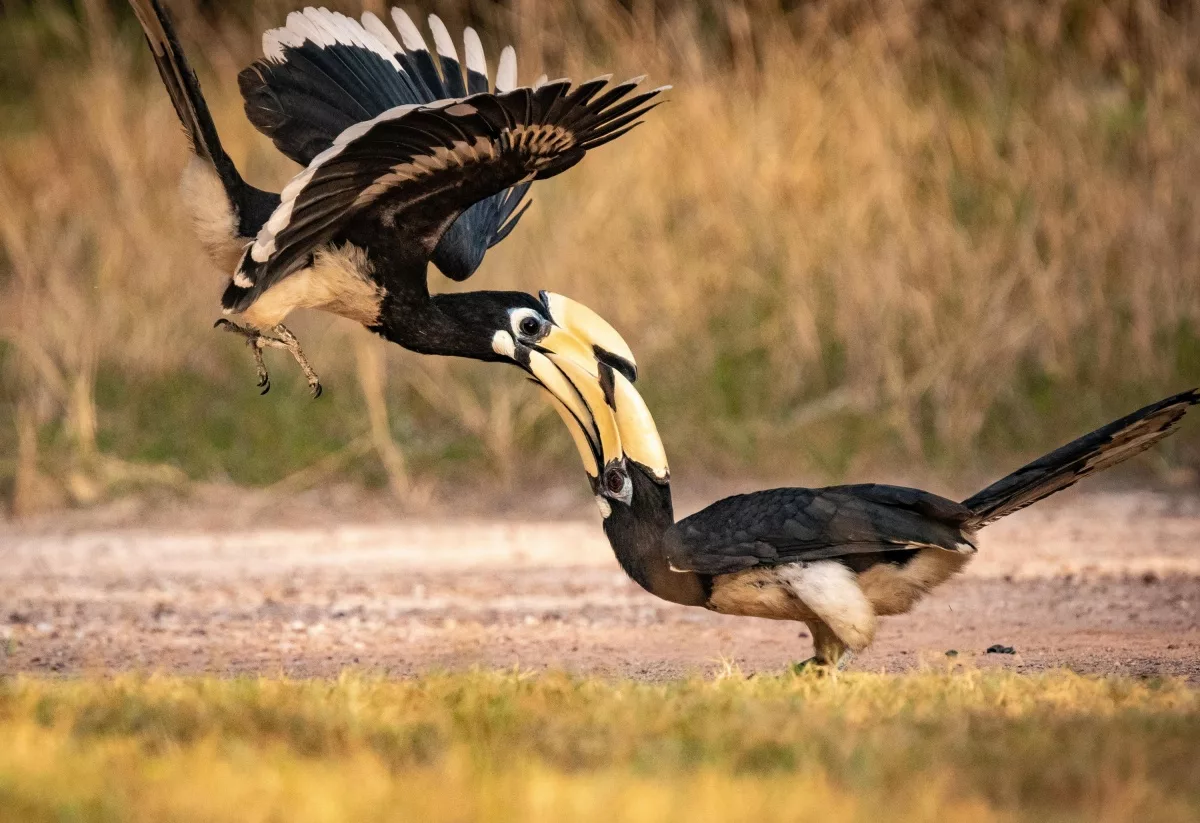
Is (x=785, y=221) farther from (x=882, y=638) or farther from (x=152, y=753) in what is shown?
(x=152, y=753)

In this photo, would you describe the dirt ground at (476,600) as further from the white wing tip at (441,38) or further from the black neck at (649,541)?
the white wing tip at (441,38)

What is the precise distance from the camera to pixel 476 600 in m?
6.08

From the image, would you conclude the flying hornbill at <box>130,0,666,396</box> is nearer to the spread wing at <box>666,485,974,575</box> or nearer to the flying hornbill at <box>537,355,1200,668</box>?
the flying hornbill at <box>537,355,1200,668</box>

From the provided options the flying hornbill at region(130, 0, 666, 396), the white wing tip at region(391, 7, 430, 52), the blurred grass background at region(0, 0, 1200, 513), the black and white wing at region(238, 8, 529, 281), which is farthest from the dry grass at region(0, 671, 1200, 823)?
the blurred grass background at region(0, 0, 1200, 513)

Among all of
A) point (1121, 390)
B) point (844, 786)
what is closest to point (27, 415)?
point (1121, 390)

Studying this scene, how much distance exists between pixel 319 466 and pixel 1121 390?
3947mm

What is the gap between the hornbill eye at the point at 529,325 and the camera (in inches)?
187

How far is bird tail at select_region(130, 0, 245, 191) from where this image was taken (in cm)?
475

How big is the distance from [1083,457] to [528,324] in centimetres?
151

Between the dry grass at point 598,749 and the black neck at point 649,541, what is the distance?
458mm

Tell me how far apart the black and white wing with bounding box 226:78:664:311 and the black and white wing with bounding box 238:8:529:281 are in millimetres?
648

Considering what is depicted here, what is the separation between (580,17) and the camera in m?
10.1

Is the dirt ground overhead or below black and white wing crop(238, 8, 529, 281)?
below

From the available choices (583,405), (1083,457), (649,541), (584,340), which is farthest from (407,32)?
(1083,457)
